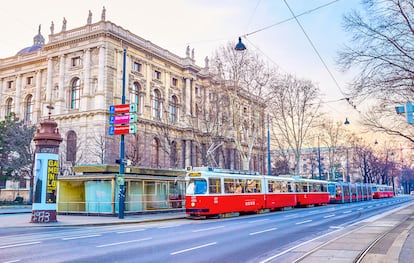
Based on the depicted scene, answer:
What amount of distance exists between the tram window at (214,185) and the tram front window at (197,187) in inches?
13.3

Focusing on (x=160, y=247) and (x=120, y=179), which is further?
(x=120, y=179)

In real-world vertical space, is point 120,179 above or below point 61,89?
below

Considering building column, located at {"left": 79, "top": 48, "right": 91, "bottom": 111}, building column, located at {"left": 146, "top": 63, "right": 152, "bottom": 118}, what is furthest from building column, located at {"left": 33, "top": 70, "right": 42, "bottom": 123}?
building column, located at {"left": 146, "top": 63, "right": 152, "bottom": 118}

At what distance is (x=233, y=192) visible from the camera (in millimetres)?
26672

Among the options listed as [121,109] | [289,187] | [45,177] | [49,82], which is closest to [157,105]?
[49,82]

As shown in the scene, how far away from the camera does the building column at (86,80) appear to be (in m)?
48.2

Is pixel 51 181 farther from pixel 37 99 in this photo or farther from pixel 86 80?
pixel 37 99

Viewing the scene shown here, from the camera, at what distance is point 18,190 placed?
5181cm

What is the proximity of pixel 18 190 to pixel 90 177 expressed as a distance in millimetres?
30918

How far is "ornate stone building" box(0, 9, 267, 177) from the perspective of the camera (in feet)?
154

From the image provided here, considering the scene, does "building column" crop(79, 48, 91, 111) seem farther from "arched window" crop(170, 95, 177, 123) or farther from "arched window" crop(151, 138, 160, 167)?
"arched window" crop(170, 95, 177, 123)

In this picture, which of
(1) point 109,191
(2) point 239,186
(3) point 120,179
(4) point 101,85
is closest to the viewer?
(3) point 120,179

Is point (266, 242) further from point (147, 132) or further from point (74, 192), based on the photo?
point (147, 132)

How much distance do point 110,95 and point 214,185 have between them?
87.6ft
